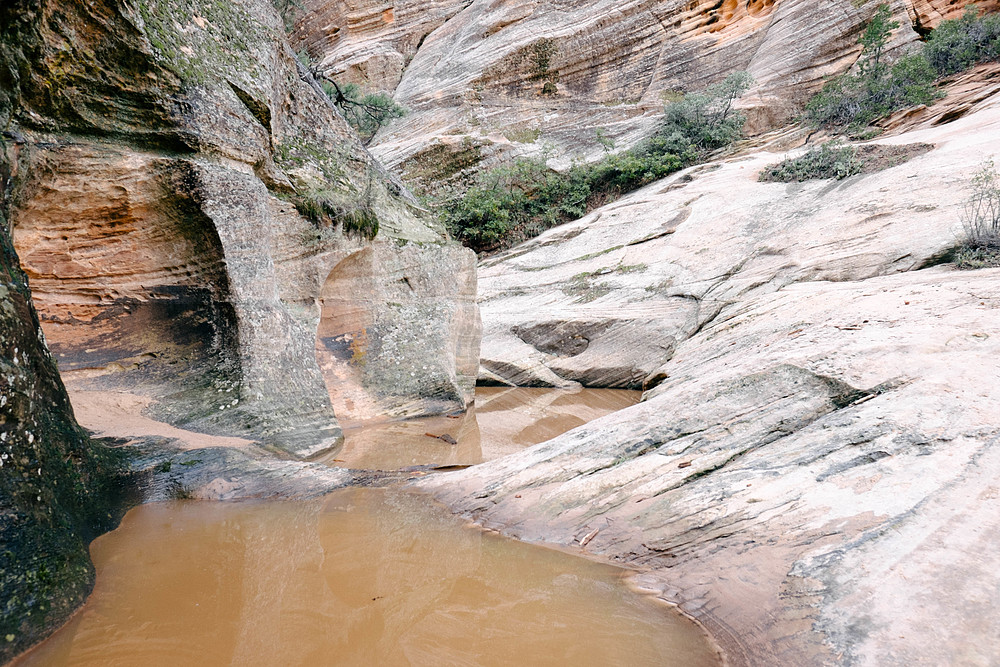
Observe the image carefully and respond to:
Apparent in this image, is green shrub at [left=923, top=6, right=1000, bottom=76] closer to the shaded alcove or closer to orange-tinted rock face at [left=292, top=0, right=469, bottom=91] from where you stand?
the shaded alcove

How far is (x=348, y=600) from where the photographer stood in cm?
250

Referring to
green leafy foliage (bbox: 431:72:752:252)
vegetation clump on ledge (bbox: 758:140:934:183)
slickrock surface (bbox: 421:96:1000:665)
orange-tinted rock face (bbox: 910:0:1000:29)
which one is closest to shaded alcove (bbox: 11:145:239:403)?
slickrock surface (bbox: 421:96:1000:665)

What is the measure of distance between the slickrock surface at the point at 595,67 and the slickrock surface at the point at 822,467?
11488mm

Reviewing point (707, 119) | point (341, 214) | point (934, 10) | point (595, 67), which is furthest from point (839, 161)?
point (595, 67)

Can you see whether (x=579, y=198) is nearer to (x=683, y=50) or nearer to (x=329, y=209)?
(x=683, y=50)

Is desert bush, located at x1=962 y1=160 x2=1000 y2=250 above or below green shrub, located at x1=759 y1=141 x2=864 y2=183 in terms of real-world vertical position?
below

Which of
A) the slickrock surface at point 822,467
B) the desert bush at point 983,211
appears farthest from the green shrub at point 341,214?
the desert bush at point 983,211

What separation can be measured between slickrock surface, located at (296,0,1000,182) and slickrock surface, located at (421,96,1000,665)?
37.7ft

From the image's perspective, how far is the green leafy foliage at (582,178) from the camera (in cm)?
1606

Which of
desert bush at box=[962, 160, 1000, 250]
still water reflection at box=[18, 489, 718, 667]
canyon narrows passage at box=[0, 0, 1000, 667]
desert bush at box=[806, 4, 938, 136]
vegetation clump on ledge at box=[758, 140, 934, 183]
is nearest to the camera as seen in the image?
still water reflection at box=[18, 489, 718, 667]

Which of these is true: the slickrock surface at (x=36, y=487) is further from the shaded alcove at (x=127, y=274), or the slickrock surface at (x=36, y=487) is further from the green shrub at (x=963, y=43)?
the green shrub at (x=963, y=43)

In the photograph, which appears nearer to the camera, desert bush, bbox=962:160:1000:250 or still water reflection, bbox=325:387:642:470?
still water reflection, bbox=325:387:642:470

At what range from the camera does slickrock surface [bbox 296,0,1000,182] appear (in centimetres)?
1709

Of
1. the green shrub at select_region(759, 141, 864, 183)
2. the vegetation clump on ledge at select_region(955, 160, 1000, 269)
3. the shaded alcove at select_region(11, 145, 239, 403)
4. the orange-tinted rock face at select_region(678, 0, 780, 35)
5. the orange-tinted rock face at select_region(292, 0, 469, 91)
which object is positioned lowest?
the vegetation clump on ledge at select_region(955, 160, 1000, 269)
